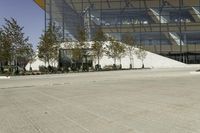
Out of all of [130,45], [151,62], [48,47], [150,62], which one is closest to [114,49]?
[130,45]

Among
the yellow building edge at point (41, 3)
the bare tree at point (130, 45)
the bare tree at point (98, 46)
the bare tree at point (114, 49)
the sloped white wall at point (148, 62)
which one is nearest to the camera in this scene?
the bare tree at point (98, 46)

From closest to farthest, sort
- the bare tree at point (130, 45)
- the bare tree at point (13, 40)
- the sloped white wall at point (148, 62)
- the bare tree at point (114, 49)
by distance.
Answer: the bare tree at point (13, 40), the bare tree at point (114, 49), the sloped white wall at point (148, 62), the bare tree at point (130, 45)

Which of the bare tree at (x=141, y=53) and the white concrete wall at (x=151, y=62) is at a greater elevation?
the bare tree at (x=141, y=53)

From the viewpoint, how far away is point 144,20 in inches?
2785

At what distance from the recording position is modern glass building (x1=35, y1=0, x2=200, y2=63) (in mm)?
68875

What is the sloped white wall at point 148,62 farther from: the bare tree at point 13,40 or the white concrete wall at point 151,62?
the bare tree at point 13,40

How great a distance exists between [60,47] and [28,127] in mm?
47923

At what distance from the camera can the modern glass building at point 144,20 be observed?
226ft

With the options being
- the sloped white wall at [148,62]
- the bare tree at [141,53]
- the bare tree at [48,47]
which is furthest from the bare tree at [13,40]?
the bare tree at [141,53]

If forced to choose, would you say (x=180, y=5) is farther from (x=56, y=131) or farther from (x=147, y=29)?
(x=56, y=131)

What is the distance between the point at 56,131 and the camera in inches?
306

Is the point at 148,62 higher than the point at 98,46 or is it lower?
lower

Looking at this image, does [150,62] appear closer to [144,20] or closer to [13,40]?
[144,20]

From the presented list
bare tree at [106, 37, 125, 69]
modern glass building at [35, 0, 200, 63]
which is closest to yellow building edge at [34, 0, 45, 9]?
modern glass building at [35, 0, 200, 63]
